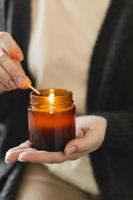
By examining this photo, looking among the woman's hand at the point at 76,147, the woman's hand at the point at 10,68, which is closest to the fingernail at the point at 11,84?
the woman's hand at the point at 10,68

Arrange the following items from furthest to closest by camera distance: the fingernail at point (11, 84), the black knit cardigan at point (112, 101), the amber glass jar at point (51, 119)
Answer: the black knit cardigan at point (112, 101) → the fingernail at point (11, 84) → the amber glass jar at point (51, 119)

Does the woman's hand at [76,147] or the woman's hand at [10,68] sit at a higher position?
the woman's hand at [10,68]

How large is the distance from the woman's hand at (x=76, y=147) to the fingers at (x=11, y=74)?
0.12 m

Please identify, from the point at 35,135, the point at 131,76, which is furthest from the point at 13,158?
the point at 131,76

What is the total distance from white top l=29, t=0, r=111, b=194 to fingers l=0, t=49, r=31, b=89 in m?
0.17

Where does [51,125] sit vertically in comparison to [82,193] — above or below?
above

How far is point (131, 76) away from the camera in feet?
3.17

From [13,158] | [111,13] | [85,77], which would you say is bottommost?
[13,158]

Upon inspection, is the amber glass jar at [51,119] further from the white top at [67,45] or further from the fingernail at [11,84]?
the white top at [67,45]

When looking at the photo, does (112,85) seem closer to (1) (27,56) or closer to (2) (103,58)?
(2) (103,58)

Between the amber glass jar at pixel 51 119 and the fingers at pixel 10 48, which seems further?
the fingers at pixel 10 48

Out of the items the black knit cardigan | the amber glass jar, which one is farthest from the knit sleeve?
the amber glass jar

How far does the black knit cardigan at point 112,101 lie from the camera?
0.93 meters

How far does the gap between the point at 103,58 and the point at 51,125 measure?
280 mm
